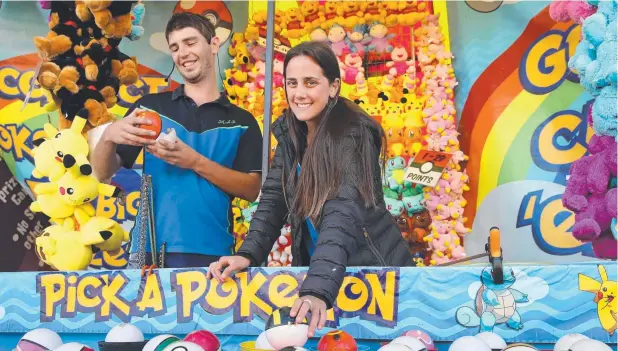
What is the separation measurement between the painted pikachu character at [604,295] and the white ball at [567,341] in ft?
0.51

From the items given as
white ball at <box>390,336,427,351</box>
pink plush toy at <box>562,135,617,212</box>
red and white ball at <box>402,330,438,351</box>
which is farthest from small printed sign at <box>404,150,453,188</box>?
white ball at <box>390,336,427,351</box>

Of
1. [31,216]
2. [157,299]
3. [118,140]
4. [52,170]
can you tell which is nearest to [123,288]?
[157,299]

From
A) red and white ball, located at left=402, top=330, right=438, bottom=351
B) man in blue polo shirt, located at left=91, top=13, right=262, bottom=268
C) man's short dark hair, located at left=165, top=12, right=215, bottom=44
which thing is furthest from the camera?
man's short dark hair, located at left=165, top=12, right=215, bottom=44

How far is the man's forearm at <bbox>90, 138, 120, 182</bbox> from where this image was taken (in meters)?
2.35

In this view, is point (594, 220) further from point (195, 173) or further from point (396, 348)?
point (396, 348)

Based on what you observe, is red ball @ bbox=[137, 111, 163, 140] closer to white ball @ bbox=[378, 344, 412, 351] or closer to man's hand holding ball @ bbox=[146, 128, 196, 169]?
man's hand holding ball @ bbox=[146, 128, 196, 169]

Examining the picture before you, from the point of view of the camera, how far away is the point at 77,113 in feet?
8.81

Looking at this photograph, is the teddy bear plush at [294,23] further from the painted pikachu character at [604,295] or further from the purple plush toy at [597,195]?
the painted pikachu character at [604,295]

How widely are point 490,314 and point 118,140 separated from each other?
4.13 ft

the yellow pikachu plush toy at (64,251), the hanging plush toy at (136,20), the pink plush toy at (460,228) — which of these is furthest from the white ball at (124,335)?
the pink plush toy at (460,228)

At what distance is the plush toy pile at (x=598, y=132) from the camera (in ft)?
9.30

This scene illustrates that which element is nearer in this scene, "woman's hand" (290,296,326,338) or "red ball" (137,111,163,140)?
"woman's hand" (290,296,326,338)

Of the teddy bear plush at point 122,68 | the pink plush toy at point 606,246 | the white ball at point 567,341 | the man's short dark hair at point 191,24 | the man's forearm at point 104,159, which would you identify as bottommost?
the pink plush toy at point 606,246

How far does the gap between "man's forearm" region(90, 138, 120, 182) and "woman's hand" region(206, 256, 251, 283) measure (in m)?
0.77
